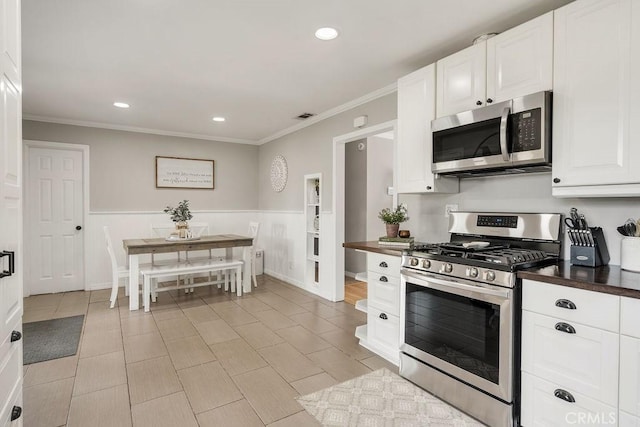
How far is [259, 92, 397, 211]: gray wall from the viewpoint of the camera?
3703mm

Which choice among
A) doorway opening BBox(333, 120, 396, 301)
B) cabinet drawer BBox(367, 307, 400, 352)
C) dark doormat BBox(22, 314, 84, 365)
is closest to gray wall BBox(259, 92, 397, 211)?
doorway opening BBox(333, 120, 396, 301)

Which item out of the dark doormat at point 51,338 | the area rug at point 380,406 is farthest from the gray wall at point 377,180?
the dark doormat at point 51,338

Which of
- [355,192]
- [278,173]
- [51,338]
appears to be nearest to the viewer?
[51,338]

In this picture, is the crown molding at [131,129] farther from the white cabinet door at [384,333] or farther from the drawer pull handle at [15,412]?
the drawer pull handle at [15,412]

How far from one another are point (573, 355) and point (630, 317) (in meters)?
0.32

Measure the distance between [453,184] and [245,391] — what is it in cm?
222

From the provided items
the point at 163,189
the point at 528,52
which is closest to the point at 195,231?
the point at 163,189

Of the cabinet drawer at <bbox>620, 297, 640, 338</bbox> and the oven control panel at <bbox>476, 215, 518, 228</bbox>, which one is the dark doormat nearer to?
the oven control panel at <bbox>476, 215, 518, 228</bbox>

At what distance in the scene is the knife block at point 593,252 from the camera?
6.22ft

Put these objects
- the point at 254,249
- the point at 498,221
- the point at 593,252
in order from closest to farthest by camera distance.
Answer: the point at 593,252, the point at 498,221, the point at 254,249

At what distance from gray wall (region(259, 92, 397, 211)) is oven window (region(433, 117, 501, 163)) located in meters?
1.03

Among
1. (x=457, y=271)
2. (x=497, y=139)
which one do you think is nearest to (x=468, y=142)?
(x=497, y=139)

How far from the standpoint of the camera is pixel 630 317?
4.69ft

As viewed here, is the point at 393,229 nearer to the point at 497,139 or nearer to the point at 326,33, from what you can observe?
the point at 497,139
